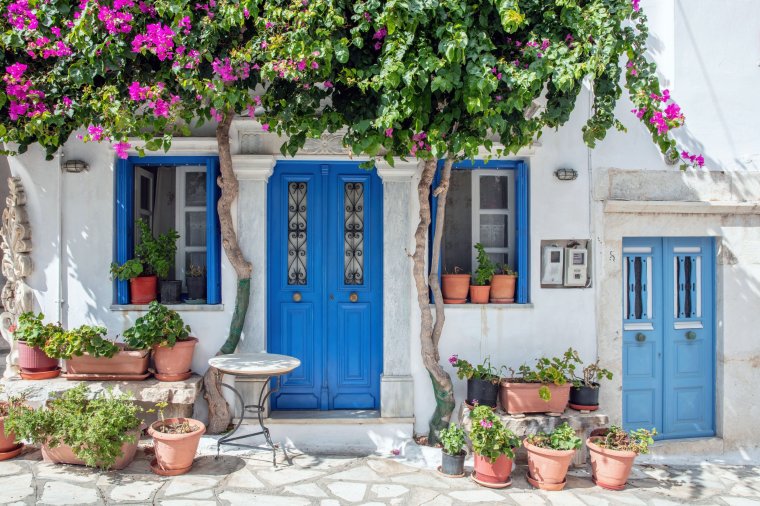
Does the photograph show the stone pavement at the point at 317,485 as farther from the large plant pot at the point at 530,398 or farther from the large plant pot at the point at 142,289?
the large plant pot at the point at 142,289

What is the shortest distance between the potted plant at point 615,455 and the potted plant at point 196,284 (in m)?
3.90

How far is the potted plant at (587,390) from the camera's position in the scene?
5.45 m

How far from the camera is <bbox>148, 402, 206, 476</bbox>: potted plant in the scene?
4789 millimetres

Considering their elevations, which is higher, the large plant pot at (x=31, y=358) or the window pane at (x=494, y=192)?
the window pane at (x=494, y=192)

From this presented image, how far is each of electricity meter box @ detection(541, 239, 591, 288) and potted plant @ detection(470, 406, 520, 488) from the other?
1.62 m

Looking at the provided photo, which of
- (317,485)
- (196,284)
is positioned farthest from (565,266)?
(196,284)

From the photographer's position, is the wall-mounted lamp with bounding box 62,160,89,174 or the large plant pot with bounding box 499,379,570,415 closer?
the large plant pot with bounding box 499,379,570,415

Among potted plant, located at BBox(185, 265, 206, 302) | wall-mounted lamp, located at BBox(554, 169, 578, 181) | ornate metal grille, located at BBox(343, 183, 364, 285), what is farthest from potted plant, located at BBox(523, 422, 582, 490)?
potted plant, located at BBox(185, 265, 206, 302)

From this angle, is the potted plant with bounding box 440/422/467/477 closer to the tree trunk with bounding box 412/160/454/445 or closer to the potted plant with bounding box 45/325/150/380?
the tree trunk with bounding box 412/160/454/445

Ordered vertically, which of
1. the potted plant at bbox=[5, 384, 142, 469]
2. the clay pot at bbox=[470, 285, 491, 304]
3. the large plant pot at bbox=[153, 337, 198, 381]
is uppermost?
the clay pot at bbox=[470, 285, 491, 304]

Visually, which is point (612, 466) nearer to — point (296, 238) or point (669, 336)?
point (669, 336)

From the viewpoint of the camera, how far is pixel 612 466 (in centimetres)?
488

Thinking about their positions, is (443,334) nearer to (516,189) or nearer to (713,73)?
(516,189)

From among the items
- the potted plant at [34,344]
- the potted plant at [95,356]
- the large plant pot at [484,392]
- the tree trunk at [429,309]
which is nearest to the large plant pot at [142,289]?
the potted plant at [95,356]
